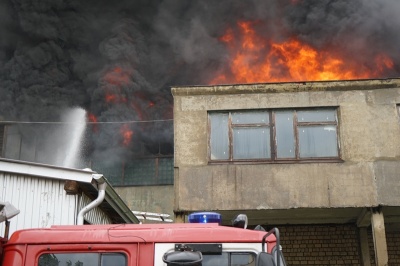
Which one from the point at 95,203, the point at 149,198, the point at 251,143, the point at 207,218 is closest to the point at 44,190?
the point at 95,203

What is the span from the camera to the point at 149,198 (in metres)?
21.9

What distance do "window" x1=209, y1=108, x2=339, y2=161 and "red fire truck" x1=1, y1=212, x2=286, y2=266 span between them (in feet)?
27.1

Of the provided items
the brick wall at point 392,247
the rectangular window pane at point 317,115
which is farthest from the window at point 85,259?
the brick wall at point 392,247

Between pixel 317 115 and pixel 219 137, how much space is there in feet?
7.99

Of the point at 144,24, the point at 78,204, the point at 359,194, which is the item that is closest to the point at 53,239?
the point at 78,204

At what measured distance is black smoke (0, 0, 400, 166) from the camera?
1020 inches

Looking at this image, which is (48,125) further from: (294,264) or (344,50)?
(294,264)

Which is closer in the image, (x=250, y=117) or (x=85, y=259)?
(x=85, y=259)

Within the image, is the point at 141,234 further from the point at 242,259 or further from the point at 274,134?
the point at 274,134

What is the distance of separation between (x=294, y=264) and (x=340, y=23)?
48.1ft

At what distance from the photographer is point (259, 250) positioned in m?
5.19

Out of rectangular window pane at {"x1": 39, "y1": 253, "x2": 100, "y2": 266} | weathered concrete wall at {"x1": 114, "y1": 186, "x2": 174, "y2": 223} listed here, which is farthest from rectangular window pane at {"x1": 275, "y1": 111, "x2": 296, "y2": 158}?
rectangular window pane at {"x1": 39, "y1": 253, "x2": 100, "y2": 266}

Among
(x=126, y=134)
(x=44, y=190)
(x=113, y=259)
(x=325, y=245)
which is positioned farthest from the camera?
(x=126, y=134)

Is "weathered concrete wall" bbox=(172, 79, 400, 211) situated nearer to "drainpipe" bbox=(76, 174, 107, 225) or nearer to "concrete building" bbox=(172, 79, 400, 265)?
"concrete building" bbox=(172, 79, 400, 265)
